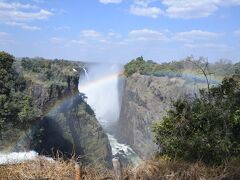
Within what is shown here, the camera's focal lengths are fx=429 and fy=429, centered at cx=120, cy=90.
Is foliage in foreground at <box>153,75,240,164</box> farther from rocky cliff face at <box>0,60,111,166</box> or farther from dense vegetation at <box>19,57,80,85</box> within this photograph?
dense vegetation at <box>19,57,80,85</box>

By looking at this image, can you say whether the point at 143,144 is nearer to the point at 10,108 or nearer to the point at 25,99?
the point at 25,99

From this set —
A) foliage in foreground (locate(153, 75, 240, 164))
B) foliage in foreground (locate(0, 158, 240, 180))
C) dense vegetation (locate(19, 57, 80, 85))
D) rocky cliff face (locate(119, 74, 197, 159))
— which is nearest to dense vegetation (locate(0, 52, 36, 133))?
dense vegetation (locate(19, 57, 80, 85))

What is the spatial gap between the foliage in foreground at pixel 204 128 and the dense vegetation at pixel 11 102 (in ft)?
117

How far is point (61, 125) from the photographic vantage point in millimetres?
79375

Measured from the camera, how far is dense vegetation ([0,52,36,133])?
53.8 meters

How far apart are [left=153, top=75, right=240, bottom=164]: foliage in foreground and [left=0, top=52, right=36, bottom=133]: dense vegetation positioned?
35.8 metres

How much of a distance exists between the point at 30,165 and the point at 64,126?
71919 millimetres

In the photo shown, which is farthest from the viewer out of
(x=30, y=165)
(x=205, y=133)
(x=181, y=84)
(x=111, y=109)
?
(x=111, y=109)

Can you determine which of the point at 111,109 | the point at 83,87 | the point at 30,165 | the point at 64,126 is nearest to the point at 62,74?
the point at 64,126

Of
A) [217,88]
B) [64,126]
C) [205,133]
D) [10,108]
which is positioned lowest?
→ [64,126]

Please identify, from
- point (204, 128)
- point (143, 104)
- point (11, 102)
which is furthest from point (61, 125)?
point (204, 128)

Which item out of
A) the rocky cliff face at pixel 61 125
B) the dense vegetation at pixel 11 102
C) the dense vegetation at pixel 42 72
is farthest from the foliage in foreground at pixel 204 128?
the dense vegetation at pixel 42 72

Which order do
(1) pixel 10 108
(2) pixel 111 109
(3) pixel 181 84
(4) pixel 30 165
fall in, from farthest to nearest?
1. (2) pixel 111 109
2. (3) pixel 181 84
3. (1) pixel 10 108
4. (4) pixel 30 165

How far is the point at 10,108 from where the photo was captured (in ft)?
179
